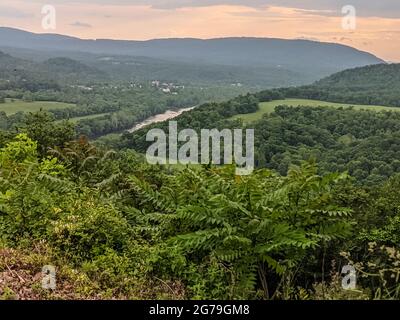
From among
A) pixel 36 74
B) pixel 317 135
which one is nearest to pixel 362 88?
pixel 317 135

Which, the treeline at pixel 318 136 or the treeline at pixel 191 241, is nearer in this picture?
the treeline at pixel 191 241

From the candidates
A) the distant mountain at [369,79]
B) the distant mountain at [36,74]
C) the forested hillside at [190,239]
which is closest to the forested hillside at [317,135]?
the forested hillside at [190,239]

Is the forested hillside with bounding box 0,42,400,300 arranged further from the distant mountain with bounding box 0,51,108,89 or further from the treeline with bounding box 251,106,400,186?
the distant mountain with bounding box 0,51,108,89

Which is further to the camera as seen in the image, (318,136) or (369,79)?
(369,79)

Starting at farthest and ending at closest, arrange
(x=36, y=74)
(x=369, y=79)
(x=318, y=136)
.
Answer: (x=369, y=79), (x=36, y=74), (x=318, y=136)

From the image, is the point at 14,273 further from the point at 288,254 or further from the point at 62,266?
the point at 288,254

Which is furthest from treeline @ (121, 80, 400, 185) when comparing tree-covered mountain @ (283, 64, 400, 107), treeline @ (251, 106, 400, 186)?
tree-covered mountain @ (283, 64, 400, 107)

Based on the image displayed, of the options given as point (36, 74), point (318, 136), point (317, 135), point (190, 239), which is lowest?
point (318, 136)

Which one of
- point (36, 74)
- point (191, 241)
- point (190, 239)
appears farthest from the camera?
point (36, 74)

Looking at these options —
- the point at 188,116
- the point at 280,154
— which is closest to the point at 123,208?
the point at 280,154

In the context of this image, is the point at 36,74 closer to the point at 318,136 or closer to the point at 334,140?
the point at 318,136

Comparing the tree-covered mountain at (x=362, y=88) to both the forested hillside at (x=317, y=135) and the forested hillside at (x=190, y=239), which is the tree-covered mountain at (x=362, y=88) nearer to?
the forested hillside at (x=317, y=135)
